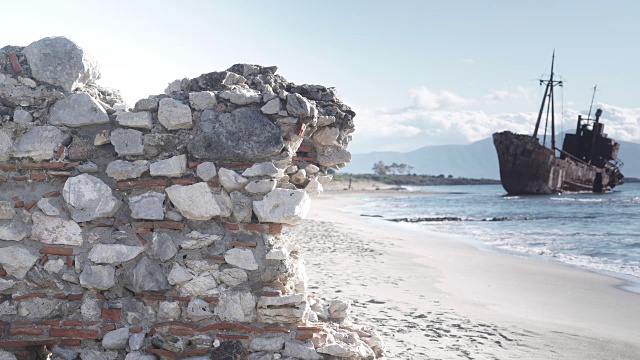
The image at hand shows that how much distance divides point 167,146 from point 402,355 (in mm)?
2874

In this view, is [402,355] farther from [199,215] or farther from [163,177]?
[163,177]

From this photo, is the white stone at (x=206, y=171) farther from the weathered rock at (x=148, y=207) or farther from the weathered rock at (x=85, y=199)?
the weathered rock at (x=85, y=199)

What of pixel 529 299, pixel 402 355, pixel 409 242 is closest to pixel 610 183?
pixel 409 242

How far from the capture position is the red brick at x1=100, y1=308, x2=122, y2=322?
4332mm

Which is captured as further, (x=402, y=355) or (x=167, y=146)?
(x=402, y=355)

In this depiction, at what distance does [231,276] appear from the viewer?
14.1 ft

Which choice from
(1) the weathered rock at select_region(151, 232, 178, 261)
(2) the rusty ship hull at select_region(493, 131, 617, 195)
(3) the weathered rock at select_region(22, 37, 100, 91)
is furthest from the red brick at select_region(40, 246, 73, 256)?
(2) the rusty ship hull at select_region(493, 131, 617, 195)

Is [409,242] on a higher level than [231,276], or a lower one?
lower

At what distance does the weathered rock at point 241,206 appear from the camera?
4.34 meters

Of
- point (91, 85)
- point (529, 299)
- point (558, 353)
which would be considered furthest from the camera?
point (529, 299)

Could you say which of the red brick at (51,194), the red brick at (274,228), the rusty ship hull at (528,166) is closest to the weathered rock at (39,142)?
the red brick at (51,194)

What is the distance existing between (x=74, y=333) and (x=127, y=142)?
1517mm

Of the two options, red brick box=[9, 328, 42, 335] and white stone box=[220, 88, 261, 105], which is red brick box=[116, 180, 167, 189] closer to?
white stone box=[220, 88, 261, 105]

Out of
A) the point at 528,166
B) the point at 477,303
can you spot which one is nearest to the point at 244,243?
the point at 477,303
